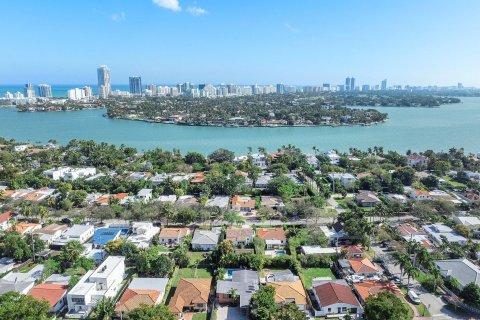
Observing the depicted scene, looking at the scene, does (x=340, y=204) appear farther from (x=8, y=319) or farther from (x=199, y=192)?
(x=8, y=319)

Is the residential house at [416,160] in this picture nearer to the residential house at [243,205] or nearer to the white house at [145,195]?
the residential house at [243,205]

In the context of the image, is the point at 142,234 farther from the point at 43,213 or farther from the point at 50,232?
the point at 43,213

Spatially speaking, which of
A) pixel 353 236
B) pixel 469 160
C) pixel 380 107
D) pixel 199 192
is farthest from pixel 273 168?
pixel 380 107

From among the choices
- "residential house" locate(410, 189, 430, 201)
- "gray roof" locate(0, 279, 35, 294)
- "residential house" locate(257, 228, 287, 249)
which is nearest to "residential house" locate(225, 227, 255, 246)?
"residential house" locate(257, 228, 287, 249)

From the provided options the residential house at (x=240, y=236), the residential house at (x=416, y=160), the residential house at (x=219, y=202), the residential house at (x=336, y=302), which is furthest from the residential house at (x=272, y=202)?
the residential house at (x=416, y=160)

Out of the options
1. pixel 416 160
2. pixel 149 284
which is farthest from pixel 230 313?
pixel 416 160

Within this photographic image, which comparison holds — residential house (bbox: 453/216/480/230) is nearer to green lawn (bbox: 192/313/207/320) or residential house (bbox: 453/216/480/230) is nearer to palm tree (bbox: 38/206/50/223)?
green lawn (bbox: 192/313/207/320)
